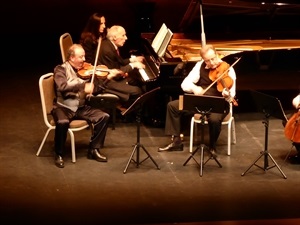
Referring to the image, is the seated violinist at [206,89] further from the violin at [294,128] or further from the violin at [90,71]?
the violin at [90,71]

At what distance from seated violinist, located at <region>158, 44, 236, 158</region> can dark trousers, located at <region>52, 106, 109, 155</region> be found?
0.77 meters

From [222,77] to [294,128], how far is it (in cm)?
95

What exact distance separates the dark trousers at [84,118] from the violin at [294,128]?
75.3 inches

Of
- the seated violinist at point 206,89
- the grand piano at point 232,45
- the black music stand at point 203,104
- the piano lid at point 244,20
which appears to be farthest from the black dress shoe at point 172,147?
the piano lid at point 244,20

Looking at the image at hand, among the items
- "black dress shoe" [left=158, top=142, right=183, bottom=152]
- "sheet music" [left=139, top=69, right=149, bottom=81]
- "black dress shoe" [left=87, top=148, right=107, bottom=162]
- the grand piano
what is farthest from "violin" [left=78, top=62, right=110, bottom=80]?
"black dress shoe" [left=158, top=142, right=183, bottom=152]

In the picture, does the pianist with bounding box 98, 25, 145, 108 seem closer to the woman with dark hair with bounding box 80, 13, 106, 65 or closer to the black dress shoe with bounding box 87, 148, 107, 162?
the woman with dark hair with bounding box 80, 13, 106, 65

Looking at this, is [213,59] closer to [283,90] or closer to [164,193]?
[164,193]

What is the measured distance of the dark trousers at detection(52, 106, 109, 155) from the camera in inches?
302

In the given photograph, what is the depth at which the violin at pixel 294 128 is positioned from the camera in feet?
24.7

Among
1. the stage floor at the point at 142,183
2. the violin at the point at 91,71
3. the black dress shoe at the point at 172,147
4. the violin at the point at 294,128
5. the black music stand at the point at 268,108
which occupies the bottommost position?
the stage floor at the point at 142,183

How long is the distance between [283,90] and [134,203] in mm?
3990

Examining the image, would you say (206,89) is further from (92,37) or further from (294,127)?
(92,37)

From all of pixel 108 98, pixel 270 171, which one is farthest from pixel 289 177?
pixel 108 98

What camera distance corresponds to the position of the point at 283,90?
10.1 meters
